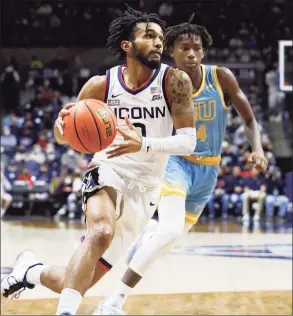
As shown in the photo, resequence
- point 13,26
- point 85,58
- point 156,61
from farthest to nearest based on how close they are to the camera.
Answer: point 85,58, point 13,26, point 156,61

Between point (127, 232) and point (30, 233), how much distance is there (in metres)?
7.31

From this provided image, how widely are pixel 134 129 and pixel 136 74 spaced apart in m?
0.46

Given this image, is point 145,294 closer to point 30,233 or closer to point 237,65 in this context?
point 237,65

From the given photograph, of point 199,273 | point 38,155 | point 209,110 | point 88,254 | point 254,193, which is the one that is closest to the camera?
point 88,254

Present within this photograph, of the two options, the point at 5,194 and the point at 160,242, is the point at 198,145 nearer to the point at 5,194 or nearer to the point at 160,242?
the point at 160,242

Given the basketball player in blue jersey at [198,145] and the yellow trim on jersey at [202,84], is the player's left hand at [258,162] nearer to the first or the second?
the basketball player in blue jersey at [198,145]

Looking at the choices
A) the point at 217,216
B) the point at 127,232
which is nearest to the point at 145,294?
the point at 127,232

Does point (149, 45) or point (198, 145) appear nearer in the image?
point (149, 45)

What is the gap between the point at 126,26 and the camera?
4188 millimetres

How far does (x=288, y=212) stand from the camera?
12453mm

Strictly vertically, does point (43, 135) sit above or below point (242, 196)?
above

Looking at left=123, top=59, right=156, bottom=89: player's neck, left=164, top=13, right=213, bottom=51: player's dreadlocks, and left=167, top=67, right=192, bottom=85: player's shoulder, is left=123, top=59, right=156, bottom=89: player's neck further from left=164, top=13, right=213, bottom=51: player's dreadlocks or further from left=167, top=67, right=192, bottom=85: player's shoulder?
left=164, top=13, right=213, bottom=51: player's dreadlocks

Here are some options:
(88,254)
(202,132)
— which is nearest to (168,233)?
(202,132)

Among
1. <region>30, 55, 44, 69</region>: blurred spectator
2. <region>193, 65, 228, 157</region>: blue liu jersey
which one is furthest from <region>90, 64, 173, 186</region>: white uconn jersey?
<region>30, 55, 44, 69</region>: blurred spectator
